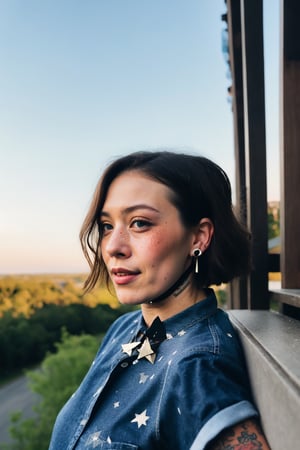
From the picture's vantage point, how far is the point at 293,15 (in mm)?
1292

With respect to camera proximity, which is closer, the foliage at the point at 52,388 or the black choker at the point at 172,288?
the black choker at the point at 172,288

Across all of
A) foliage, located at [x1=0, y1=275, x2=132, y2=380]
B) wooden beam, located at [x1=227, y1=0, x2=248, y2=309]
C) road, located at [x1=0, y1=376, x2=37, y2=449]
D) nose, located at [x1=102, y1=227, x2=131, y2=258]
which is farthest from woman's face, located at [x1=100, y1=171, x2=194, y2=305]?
road, located at [x1=0, y1=376, x2=37, y2=449]

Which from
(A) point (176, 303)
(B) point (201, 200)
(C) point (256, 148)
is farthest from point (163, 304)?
(C) point (256, 148)

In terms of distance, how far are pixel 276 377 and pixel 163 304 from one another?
20.2 inches

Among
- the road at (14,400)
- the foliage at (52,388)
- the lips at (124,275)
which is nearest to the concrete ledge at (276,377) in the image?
the lips at (124,275)

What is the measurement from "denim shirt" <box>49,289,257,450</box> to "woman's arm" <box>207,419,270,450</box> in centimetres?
2

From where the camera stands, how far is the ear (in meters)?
1.15

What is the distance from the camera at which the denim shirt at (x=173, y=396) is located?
79cm

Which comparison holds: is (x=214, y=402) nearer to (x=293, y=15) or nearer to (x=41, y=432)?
(x=293, y=15)

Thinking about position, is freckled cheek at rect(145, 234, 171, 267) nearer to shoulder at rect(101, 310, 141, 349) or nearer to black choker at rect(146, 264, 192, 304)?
black choker at rect(146, 264, 192, 304)

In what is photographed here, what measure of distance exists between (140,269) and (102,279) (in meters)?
0.33

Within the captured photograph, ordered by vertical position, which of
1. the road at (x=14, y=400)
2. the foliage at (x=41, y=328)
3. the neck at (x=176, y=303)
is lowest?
the road at (x=14, y=400)

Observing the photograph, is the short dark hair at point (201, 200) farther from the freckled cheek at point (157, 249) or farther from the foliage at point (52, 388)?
the foliage at point (52, 388)

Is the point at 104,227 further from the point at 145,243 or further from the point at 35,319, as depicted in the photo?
the point at 35,319
